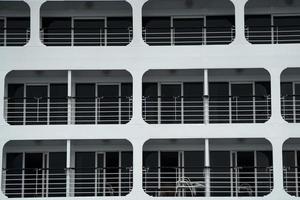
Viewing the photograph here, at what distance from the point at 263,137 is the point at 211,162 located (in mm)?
1792

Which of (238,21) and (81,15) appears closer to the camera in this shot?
(238,21)

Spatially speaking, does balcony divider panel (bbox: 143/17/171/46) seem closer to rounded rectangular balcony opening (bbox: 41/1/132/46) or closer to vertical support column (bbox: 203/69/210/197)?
rounded rectangular balcony opening (bbox: 41/1/132/46)

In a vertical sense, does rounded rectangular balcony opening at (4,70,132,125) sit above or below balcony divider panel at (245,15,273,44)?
below

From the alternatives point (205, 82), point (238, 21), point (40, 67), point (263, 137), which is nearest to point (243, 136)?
point (263, 137)

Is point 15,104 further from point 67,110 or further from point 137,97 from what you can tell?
point 137,97

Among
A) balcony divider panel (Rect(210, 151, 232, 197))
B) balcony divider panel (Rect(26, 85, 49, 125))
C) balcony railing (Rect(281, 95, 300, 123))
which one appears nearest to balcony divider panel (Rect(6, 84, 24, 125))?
balcony divider panel (Rect(26, 85, 49, 125))

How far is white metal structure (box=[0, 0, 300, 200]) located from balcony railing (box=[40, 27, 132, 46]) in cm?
8

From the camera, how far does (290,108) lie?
18344mm

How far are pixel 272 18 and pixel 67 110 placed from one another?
236 inches

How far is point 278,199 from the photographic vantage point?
16344 mm

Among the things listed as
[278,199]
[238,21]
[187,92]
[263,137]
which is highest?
[238,21]

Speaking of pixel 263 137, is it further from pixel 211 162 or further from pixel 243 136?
pixel 211 162

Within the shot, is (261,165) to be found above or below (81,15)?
below

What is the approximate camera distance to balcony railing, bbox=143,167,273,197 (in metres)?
17.2
